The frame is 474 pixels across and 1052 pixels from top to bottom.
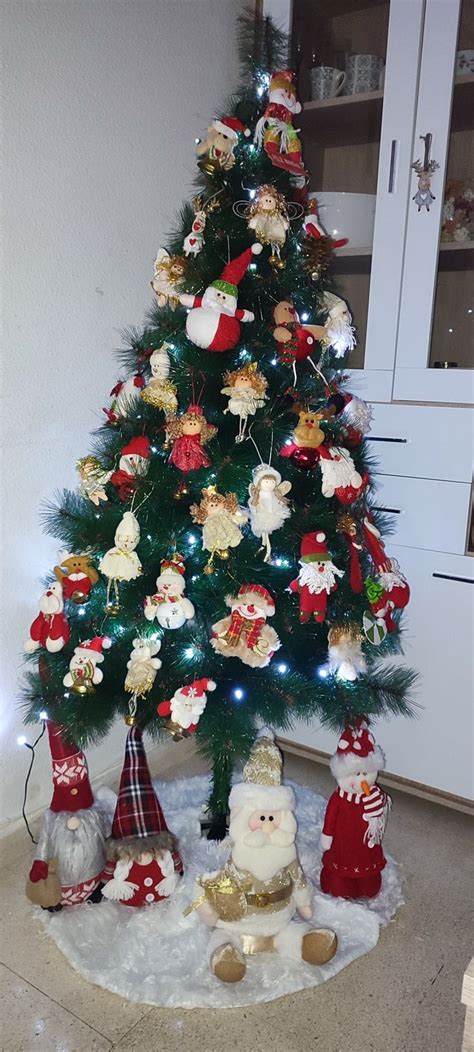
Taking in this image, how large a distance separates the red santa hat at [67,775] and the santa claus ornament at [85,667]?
150 millimetres

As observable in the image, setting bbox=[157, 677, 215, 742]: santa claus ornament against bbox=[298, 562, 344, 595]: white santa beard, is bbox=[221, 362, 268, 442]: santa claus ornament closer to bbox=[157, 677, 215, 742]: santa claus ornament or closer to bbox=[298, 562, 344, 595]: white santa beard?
bbox=[298, 562, 344, 595]: white santa beard

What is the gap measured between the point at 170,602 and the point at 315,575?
0.77 ft

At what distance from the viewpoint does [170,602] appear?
4.00ft

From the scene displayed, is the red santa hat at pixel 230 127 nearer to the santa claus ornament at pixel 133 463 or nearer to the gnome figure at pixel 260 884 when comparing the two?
the santa claus ornament at pixel 133 463

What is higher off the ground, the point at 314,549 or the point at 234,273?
the point at 234,273

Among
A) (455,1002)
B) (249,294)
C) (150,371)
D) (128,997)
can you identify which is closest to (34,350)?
(150,371)

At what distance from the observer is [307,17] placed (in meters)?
1.68

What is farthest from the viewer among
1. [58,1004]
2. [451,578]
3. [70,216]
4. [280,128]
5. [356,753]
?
[451,578]

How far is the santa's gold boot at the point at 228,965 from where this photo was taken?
1.19 m

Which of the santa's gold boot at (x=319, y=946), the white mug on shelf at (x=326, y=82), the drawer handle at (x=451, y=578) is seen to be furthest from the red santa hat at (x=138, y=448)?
the white mug on shelf at (x=326, y=82)

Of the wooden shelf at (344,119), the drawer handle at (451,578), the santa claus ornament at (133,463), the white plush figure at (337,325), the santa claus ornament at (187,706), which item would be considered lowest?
the santa claus ornament at (187,706)

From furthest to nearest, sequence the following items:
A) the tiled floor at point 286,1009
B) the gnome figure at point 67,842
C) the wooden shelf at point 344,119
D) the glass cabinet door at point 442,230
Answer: the wooden shelf at point 344,119
the glass cabinet door at point 442,230
the gnome figure at point 67,842
the tiled floor at point 286,1009

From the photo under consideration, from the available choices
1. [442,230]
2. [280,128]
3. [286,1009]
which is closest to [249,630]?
[286,1009]

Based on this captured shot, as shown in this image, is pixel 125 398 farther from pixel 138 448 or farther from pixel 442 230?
pixel 442 230
